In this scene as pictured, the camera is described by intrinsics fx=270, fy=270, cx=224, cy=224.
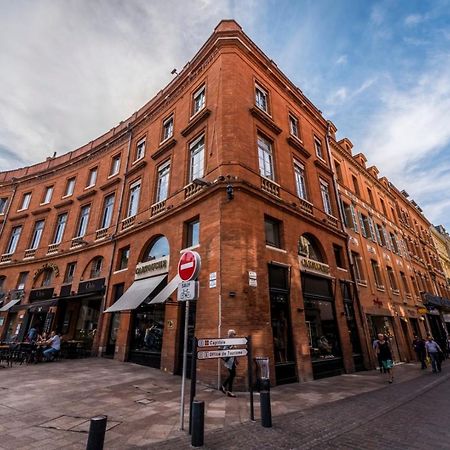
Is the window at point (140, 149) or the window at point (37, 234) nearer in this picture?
the window at point (140, 149)

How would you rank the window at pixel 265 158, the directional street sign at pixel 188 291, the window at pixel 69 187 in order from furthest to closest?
1. the window at pixel 69 187
2. the window at pixel 265 158
3. the directional street sign at pixel 188 291

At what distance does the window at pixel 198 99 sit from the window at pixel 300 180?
5638 mm

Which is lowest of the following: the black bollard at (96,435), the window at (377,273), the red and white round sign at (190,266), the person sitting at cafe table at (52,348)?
the black bollard at (96,435)

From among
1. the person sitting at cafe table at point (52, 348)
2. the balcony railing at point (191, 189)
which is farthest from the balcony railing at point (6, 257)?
the balcony railing at point (191, 189)

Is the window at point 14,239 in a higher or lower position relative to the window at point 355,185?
lower

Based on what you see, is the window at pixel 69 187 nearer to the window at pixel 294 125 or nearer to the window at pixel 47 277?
the window at pixel 47 277

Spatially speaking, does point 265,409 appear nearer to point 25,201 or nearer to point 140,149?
point 140,149

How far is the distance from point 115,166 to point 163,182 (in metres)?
6.55

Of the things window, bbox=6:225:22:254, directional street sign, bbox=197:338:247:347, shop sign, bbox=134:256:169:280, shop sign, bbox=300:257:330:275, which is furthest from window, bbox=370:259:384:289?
window, bbox=6:225:22:254

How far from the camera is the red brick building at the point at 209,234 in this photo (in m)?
9.20

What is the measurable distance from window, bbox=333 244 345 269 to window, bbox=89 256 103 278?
1315 centimetres

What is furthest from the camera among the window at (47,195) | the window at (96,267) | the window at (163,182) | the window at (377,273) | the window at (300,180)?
the window at (47,195)

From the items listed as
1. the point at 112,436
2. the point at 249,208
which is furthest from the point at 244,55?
the point at 112,436

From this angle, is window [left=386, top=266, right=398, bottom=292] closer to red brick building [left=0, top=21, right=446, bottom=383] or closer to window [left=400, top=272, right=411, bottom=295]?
window [left=400, top=272, right=411, bottom=295]
